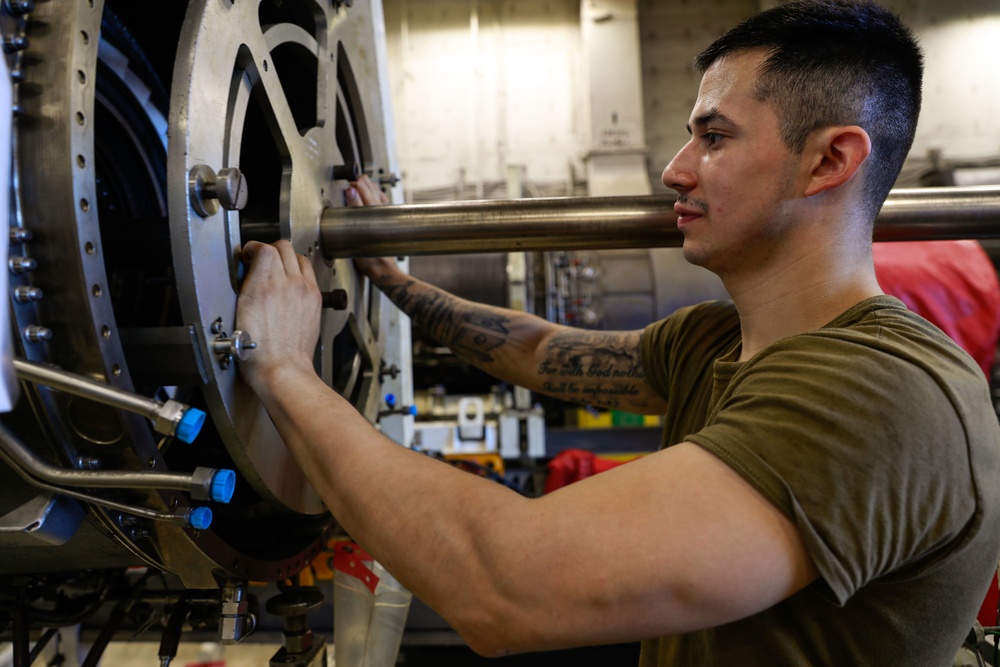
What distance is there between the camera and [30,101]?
0.70 metres

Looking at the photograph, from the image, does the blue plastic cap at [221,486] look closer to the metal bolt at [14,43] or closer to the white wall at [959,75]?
the metal bolt at [14,43]

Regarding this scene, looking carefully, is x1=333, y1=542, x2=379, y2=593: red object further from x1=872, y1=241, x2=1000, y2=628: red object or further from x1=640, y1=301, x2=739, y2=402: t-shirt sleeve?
x1=872, y1=241, x2=1000, y2=628: red object

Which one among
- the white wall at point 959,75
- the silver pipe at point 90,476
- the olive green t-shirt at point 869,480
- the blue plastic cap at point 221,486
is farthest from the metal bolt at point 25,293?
the white wall at point 959,75

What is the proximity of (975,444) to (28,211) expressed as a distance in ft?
3.05

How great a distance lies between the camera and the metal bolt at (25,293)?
0.68 m

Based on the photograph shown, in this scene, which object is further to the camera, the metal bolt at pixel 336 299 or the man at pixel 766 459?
A: the metal bolt at pixel 336 299

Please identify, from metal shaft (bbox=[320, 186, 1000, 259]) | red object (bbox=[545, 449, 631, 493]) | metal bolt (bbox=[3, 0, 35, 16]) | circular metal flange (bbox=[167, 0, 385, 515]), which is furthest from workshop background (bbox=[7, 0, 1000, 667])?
metal bolt (bbox=[3, 0, 35, 16])

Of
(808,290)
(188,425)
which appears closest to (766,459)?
(808,290)

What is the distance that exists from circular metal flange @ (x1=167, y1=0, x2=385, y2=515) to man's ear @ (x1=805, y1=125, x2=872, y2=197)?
70cm

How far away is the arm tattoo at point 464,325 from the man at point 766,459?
1.52ft

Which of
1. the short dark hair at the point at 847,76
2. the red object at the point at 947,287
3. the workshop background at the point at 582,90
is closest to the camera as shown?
the short dark hair at the point at 847,76

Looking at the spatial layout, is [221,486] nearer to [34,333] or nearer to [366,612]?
[34,333]

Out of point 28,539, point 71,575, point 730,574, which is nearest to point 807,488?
point 730,574

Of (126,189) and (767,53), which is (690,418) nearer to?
(767,53)
